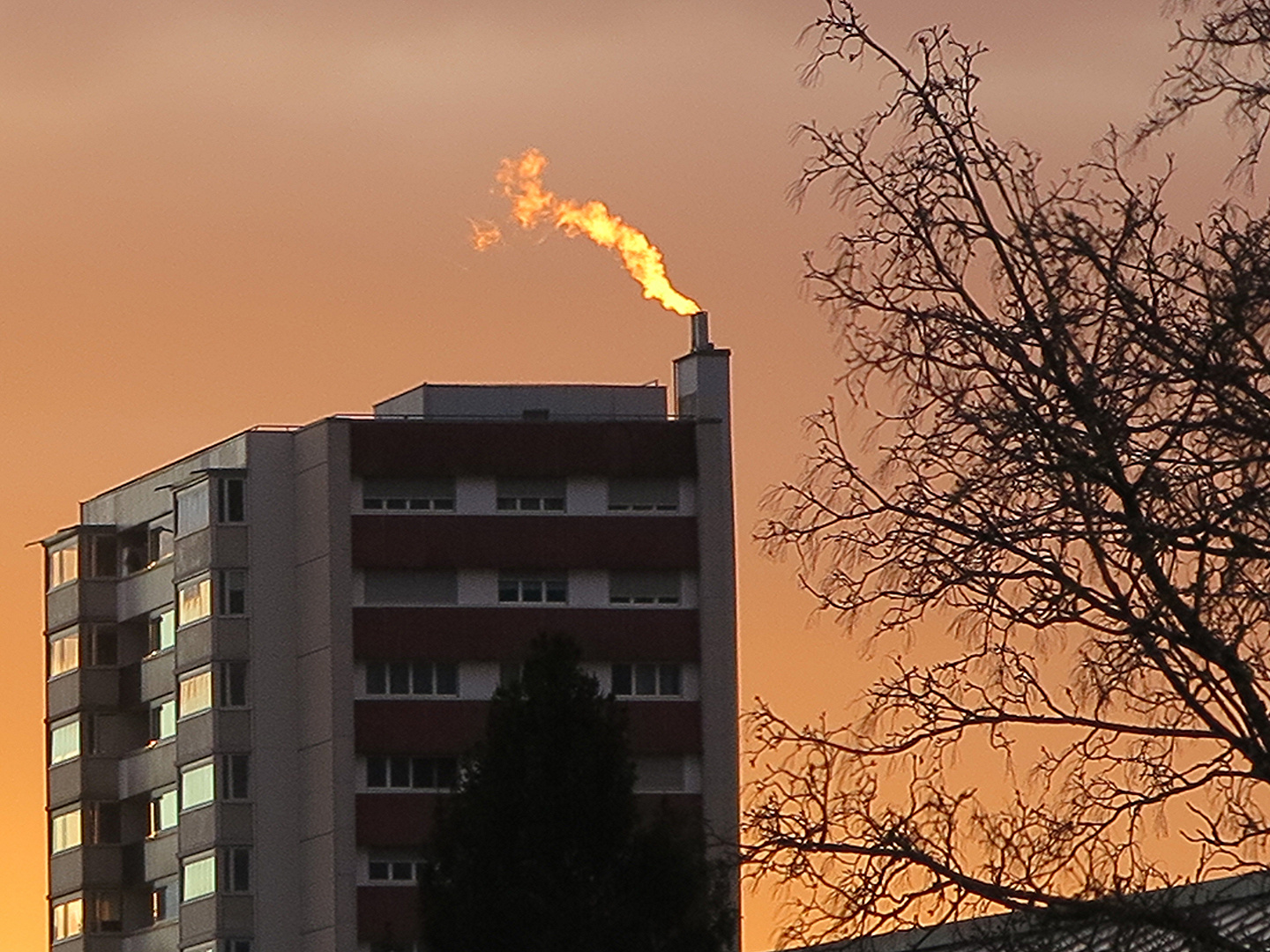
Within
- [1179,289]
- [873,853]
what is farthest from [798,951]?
[1179,289]

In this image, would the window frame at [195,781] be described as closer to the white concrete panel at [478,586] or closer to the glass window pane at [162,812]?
the glass window pane at [162,812]

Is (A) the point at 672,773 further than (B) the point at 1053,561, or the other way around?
(A) the point at 672,773

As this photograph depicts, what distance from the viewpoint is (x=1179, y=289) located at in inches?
644

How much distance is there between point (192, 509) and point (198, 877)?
10.7 metres

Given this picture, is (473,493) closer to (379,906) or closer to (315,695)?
(315,695)

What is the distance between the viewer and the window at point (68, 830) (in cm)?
11481

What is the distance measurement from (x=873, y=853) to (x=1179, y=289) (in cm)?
273

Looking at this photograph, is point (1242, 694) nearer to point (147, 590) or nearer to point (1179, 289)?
point (1179, 289)

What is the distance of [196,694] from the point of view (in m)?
111

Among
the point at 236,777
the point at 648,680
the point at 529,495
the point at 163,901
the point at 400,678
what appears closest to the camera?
the point at 400,678

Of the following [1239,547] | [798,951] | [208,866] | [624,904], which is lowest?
[798,951]

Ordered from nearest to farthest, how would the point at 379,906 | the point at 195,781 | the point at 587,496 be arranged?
1. the point at 379,906
2. the point at 195,781
3. the point at 587,496

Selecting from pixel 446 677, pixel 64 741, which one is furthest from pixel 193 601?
pixel 446 677

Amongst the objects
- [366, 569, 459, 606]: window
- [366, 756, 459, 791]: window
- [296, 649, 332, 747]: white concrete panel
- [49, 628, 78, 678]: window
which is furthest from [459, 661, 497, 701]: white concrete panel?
[49, 628, 78, 678]: window
